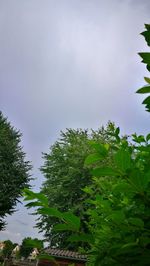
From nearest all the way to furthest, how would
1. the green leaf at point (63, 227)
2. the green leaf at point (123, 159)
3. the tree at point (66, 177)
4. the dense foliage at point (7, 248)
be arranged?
the green leaf at point (123, 159) < the green leaf at point (63, 227) < the tree at point (66, 177) < the dense foliage at point (7, 248)

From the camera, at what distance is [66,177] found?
32281 millimetres

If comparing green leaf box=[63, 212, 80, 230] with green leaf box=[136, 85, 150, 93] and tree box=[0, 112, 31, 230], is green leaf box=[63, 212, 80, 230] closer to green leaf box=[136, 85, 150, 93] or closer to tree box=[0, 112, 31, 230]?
green leaf box=[136, 85, 150, 93]

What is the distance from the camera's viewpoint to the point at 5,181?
109ft

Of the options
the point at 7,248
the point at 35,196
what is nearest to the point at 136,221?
the point at 35,196

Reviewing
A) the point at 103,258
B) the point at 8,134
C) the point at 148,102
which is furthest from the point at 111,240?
the point at 8,134

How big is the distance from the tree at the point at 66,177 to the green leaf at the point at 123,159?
29065 mm

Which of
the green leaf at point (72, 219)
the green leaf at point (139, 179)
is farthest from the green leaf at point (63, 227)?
the green leaf at point (139, 179)

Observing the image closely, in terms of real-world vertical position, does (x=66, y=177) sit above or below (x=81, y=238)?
above

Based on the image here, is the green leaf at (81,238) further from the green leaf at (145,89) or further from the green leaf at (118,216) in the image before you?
the green leaf at (145,89)

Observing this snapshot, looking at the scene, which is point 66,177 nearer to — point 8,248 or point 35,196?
point 8,248

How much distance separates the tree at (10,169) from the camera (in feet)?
107

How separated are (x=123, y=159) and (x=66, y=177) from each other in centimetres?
3166

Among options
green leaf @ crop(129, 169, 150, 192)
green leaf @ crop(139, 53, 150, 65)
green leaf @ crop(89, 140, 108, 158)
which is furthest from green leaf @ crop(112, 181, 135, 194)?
green leaf @ crop(139, 53, 150, 65)

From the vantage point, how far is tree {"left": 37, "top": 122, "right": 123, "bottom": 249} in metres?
31.6
